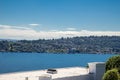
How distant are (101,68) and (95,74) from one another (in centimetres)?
68

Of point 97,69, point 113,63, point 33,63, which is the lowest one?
point 33,63

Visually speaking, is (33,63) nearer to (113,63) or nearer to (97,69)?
(113,63)

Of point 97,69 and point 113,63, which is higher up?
point 113,63

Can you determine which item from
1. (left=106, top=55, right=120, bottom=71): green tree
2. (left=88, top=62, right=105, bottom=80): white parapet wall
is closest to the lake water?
(left=106, top=55, right=120, bottom=71): green tree

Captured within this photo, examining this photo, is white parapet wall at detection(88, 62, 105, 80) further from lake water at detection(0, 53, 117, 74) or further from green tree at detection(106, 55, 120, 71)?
lake water at detection(0, 53, 117, 74)

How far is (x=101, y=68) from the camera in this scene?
23328mm

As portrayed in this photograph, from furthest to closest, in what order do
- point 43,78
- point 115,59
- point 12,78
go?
point 115,59
point 12,78
point 43,78

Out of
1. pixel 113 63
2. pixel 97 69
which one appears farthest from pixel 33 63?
pixel 97 69

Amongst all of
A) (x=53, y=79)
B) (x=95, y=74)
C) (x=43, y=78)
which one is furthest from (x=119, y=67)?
(x=43, y=78)

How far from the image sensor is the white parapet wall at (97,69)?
2303 cm

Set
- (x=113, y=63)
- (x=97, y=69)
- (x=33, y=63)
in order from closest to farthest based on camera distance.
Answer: (x=97, y=69) → (x=113, y=63) → (x=33, y=63)

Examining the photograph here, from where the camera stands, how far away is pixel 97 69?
23.2 metres

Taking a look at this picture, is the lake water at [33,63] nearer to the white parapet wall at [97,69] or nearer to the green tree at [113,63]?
the green tree at [113,63]

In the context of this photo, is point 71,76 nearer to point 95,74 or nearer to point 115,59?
point 95,74
